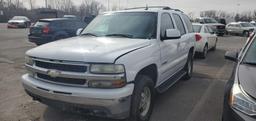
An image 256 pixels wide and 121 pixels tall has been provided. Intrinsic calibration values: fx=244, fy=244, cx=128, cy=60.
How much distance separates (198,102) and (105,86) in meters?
2.55

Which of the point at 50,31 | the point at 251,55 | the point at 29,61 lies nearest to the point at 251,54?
the point at 251,55

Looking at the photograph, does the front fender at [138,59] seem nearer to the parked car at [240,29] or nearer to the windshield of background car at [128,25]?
the windshield of background car at [128,25]

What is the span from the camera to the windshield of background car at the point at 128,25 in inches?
172

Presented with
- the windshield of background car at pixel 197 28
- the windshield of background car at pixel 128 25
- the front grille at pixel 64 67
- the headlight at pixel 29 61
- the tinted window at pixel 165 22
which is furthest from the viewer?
the windshield of background car at pixel 197 28

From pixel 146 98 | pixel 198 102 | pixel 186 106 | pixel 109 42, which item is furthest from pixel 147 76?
pixel 198 102

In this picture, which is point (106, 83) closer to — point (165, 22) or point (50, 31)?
point (165, 22)

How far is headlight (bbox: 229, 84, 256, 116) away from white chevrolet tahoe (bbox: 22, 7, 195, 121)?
1.26 meters

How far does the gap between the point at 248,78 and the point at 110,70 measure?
1.68 m

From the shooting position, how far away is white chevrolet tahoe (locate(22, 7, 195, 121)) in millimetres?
3119

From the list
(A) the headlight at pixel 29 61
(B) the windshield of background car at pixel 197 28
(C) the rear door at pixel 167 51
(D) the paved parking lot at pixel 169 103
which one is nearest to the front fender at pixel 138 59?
(C) the rear door at pixel 167 51

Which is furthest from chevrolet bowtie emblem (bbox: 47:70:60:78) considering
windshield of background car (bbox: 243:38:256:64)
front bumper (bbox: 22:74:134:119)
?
windshield of background car (bbox: 243:38:256:64)

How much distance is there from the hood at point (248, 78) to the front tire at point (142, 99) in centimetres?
131

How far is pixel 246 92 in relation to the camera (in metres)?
2.68

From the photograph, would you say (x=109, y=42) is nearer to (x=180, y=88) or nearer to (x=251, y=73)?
(x=251, y=73)
